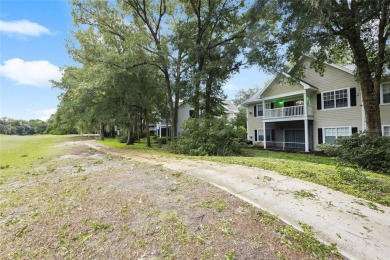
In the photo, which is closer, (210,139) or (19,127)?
(210,139)

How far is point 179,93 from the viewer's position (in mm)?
17109

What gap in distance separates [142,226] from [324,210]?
117 inches

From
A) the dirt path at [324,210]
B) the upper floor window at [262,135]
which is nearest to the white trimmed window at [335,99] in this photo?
the upper floor window at [262,135]

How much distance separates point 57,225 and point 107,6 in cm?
1708

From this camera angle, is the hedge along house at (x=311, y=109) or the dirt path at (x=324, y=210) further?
the hedge along house at (x=311, y=109)

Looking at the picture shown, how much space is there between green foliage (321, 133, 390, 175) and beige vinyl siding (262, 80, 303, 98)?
30.8 ft

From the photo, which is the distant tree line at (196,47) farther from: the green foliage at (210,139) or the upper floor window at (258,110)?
the upper floor window at (258,110)

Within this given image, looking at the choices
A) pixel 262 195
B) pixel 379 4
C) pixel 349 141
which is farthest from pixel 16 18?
pixel 349 141

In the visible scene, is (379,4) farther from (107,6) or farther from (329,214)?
(107,6)

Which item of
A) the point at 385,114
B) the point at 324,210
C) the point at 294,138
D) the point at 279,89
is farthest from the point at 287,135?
the point at 324,210

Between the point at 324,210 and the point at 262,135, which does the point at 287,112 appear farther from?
the point at 324,210

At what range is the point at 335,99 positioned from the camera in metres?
16.3

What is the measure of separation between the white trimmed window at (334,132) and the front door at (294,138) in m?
2.15

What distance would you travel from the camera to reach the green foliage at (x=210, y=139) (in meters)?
12.9
